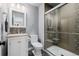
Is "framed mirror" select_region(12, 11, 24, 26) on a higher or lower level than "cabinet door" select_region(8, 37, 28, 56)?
higher

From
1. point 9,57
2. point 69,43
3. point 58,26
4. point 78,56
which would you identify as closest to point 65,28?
point 58,26

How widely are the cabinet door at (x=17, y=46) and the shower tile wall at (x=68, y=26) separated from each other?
509 mm

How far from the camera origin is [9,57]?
63.9 inches

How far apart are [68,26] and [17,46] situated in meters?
0.90

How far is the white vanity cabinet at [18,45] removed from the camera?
1.63m

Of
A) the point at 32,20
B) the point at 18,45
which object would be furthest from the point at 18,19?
the point at 18,45

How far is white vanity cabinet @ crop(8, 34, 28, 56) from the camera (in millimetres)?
1631

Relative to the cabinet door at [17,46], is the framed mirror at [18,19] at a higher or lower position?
higher

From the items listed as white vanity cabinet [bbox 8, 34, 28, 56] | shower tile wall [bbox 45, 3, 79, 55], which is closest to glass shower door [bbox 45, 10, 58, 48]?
shower tile wall [bbox 45, 3, 79, 55]

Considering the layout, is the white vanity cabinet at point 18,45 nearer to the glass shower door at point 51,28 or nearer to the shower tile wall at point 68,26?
the glass shower door at point 51,28

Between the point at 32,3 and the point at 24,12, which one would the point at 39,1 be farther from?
the point at 24,12

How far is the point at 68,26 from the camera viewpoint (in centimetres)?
161

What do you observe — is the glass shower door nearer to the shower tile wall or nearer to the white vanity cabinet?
the shower tile wall

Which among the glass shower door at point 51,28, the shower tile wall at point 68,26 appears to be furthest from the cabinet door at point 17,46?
the shower tile wall at point 68,26
